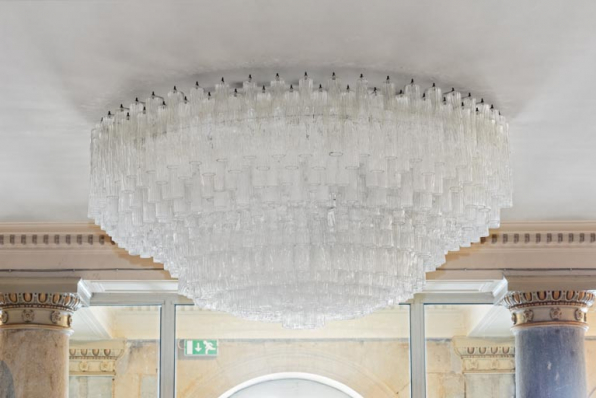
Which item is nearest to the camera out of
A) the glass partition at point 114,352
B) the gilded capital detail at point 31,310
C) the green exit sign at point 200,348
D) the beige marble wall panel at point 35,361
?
the beige marble wall panel at point 35,361

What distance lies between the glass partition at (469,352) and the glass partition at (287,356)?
0.18 metres

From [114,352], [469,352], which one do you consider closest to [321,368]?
[469,352]

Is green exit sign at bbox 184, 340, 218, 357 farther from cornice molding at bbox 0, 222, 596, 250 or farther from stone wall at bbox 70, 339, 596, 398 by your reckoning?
cornice molding at bbox 0, 222, 596, 250

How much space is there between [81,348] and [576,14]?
4.24 metres

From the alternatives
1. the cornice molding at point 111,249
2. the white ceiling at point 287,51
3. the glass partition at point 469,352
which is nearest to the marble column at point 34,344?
the cornice molding at point 111,249

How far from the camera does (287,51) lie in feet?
13.3

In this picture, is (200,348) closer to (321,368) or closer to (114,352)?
(114,352)

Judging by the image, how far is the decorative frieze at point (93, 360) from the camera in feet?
22.4

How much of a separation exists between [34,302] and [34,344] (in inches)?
9.8

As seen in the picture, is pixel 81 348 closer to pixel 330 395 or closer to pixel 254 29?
pixel 330 395

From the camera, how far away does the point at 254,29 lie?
3863 mm

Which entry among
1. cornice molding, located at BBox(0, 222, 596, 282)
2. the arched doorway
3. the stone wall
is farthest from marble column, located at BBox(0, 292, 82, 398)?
the arched doorway

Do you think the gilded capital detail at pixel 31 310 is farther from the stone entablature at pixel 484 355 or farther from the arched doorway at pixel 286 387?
the stone entablature at pixel 484 355

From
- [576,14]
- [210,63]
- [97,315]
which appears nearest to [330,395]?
[97,315]
